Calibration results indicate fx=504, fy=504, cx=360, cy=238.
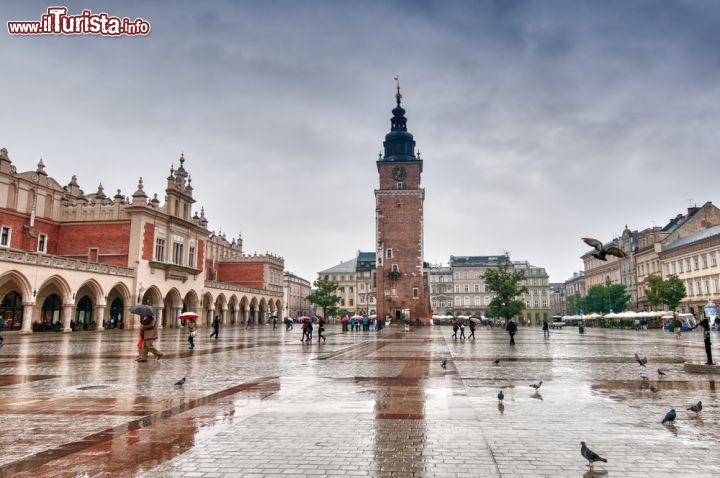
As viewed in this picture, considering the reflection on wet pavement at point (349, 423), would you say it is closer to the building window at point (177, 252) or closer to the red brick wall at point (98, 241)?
the red brick wall at point (98, 241)

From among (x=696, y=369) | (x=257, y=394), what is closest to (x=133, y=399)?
(x=257, y=394)

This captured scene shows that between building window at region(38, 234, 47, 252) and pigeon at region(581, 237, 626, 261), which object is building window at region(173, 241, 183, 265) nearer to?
building window at region(38, 234, 47, 252)

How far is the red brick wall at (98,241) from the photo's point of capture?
46094 millimetres

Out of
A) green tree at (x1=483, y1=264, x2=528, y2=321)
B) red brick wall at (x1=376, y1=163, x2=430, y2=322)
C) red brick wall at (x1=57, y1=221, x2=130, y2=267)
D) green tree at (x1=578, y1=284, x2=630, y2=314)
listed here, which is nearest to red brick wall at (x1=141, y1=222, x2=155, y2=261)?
red brick wall at (x1=57, y1=221, x2=130, y2=267)

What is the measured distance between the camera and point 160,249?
49.0 meters

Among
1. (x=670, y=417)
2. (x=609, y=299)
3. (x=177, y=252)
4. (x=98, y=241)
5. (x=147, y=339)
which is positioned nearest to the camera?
(x=670, y=417)

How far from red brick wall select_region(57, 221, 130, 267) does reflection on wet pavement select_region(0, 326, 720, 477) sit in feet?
117

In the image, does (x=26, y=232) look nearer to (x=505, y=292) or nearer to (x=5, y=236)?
(x=5, y=236)

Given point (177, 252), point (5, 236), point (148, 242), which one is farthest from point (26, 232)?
point (177, 252)

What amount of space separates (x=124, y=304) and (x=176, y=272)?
24.0 ft

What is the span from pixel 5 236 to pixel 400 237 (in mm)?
46387

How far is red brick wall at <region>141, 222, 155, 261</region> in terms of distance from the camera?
45.9 m

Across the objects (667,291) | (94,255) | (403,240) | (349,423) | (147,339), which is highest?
(403,240)

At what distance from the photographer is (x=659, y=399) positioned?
9070 mm
